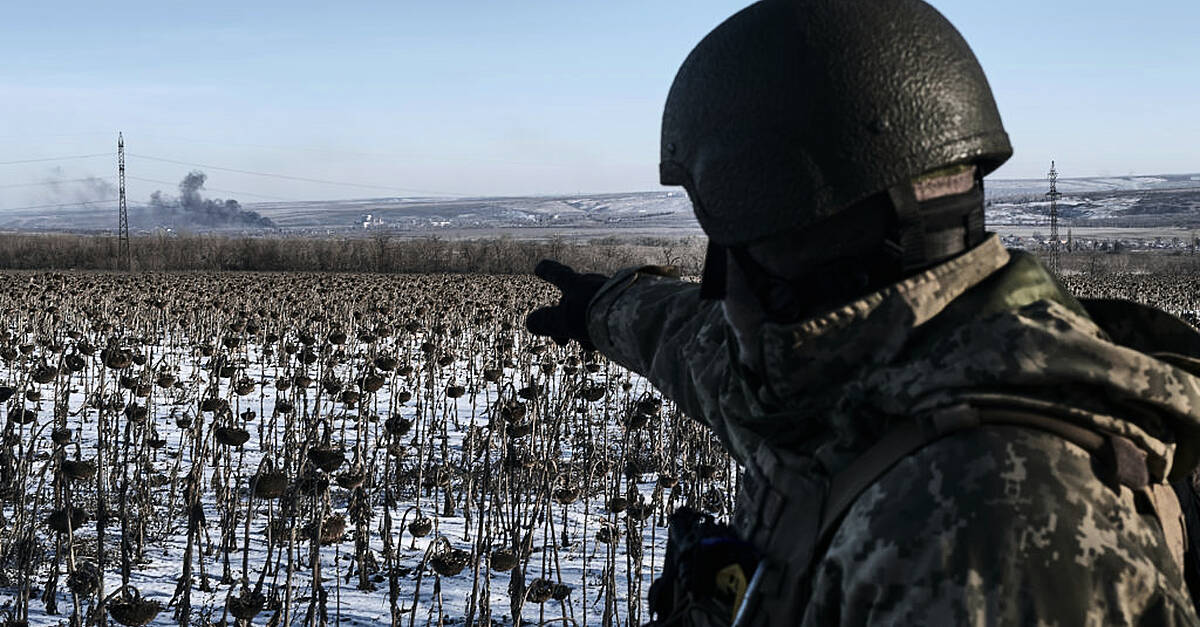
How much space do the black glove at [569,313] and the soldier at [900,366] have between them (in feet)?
2.68

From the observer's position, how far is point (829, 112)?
1.35 metres

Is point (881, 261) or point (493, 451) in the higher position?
point (881, 261)

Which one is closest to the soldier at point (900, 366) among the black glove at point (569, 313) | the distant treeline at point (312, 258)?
the black glove at point (569, 313)

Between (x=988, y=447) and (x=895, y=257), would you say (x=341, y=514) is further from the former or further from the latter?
(x=988, y=447)

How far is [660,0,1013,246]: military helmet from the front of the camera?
1.32 m

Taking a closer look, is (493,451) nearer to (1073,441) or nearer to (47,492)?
(47,492)

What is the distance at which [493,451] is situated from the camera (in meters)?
8.41

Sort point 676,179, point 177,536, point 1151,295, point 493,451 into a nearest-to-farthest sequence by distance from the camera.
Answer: point 676,179 → point 177,536 → point 493,451 → point 1151,295

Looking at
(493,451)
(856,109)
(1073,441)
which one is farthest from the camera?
(493,451)

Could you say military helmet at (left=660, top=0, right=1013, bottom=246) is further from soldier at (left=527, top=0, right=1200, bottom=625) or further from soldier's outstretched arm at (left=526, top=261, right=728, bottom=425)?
soldier's outstretched arm at (left=526, top=261, right=728, bottom=425)

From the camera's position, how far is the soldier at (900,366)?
3.45 feet

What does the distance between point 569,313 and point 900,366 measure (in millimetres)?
1342

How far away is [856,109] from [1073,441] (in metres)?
0.53

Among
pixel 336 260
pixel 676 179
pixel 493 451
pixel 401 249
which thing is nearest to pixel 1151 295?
pixel 493 451
